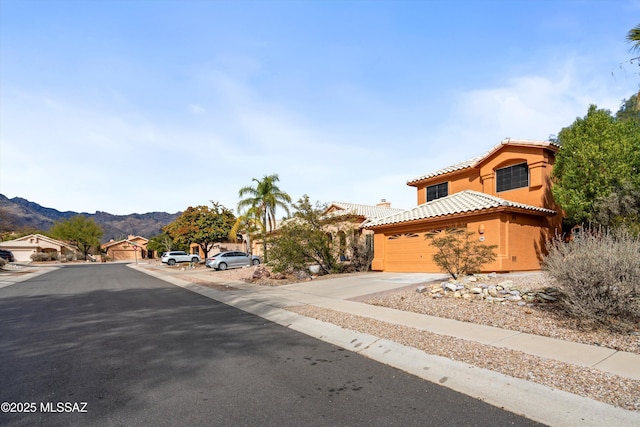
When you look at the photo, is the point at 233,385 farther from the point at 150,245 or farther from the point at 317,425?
the point at 150,245

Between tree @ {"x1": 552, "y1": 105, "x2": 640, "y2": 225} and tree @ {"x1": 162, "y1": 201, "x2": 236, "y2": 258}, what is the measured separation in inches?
1229

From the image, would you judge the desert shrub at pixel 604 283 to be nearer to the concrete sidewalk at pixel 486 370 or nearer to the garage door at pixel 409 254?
the concrete sidewalk at pixel 486 370

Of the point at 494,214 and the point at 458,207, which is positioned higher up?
the point at 458,207

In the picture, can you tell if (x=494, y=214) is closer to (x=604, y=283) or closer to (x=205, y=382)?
(x=604, y=283)

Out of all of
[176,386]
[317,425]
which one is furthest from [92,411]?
[317,425]

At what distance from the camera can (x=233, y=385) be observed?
4918 millimetres

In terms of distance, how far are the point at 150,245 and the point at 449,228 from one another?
2984 inches

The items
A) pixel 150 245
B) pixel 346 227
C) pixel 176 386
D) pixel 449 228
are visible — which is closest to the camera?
pixel 176 386

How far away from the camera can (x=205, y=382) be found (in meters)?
5.02

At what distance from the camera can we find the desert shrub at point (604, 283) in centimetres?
665

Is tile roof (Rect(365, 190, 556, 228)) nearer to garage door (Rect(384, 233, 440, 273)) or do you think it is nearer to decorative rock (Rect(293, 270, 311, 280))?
garage door (Rect(384, 233, 440, 273))

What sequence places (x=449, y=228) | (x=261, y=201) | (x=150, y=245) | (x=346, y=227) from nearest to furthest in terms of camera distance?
1. (x=449, y=228)
2. (x=346, y=227)
3. (x=261, y=201)
4. (x=150, y=245)

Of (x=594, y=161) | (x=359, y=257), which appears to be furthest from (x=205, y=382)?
(x=359, y=257)

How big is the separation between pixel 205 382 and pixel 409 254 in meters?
16.2
